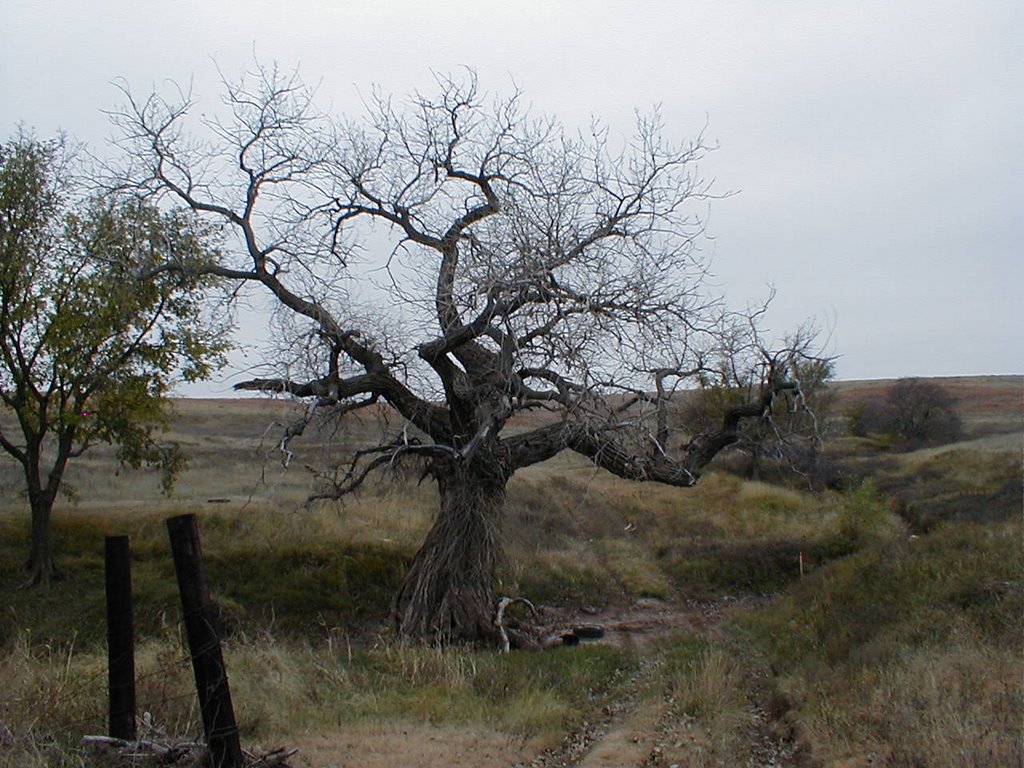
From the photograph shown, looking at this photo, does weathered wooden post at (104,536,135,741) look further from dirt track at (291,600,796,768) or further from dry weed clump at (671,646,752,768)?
dry weed clump at (671,646,752,768)

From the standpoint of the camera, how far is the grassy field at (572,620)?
7.92m

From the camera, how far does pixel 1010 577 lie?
11352 millimetres

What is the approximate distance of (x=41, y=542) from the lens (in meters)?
20.0

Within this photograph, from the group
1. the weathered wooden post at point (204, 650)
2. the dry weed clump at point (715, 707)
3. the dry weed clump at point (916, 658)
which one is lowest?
the dry weed clump at point (715, 707)

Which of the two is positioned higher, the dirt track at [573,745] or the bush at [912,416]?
the bush at [912,416]

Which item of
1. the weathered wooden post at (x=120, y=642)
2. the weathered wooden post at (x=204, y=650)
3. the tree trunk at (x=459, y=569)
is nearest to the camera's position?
the weathered wooden post at (x=204, y=650)

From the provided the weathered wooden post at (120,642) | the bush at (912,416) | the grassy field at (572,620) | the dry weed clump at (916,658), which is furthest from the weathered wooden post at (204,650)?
the bush at (912,416)

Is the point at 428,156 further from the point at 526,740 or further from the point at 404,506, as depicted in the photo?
Answer: the point at 404,506

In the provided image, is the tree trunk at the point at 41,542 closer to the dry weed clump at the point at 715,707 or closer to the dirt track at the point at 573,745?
the dirt track at the point at 573,745

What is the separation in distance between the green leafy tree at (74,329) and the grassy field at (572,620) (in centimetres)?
244

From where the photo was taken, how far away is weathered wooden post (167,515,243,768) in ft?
21.3

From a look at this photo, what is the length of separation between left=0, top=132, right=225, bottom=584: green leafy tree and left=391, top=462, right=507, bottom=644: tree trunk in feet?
23.6

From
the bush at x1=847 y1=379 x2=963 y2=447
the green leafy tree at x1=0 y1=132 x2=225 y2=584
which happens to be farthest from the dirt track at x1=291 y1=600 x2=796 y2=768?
the bush at x1=847 y1=379 x2=963 y2=447

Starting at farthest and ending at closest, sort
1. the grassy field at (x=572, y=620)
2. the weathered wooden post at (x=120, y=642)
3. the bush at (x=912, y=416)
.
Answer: the bush at (x=912, y=416) → the grassy field at (x=572, y=620) → the weathered wooden post at (x=120, y=642)
